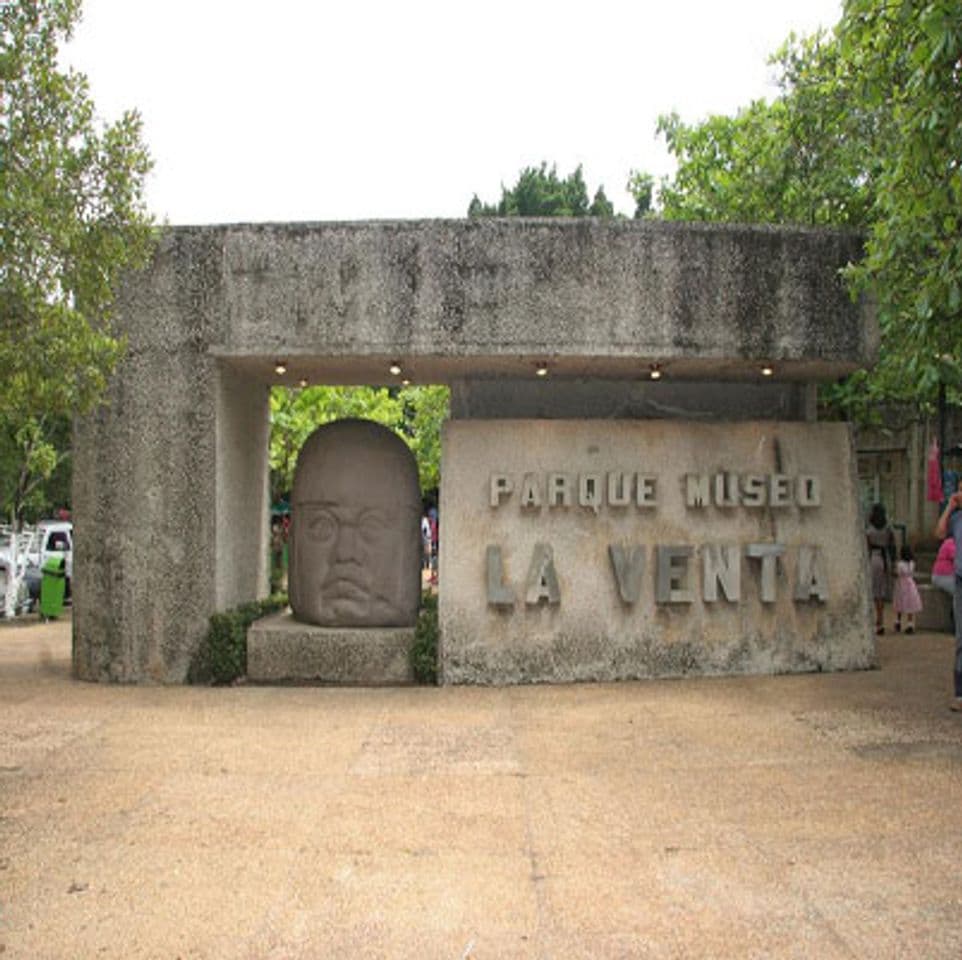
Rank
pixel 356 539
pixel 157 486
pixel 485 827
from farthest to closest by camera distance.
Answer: pixel 356 539
pixel 157 486
pixel 485 827

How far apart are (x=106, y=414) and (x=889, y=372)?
8148mm

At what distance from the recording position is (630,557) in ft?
32.1

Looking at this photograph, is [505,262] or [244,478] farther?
[244,478]

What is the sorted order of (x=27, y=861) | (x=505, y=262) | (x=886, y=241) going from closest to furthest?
(x=27, y=861), (x=886, y=241), (x=505, y=262)

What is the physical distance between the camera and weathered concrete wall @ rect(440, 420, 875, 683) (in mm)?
9703

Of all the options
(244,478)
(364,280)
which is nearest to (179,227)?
(364,280)

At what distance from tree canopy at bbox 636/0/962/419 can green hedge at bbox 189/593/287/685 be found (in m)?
6.21

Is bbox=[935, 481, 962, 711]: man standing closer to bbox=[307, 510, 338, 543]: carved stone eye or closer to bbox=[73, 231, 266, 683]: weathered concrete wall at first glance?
bbox=[307, 510, 338, 543]: carved stone eye

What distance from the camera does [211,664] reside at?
9727mm

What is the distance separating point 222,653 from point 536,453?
11.3 feet

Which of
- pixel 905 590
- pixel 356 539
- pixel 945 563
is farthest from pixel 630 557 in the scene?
pixel 905 590

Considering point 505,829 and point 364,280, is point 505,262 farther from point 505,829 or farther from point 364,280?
point 505,829

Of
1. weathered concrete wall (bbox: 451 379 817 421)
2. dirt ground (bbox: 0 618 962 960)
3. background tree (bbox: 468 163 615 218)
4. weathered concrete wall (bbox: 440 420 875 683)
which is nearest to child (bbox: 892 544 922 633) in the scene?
weathered concrete wall (bbox: 440 420 875 683)

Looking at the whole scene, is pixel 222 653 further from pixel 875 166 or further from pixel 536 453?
pixel 875 166
